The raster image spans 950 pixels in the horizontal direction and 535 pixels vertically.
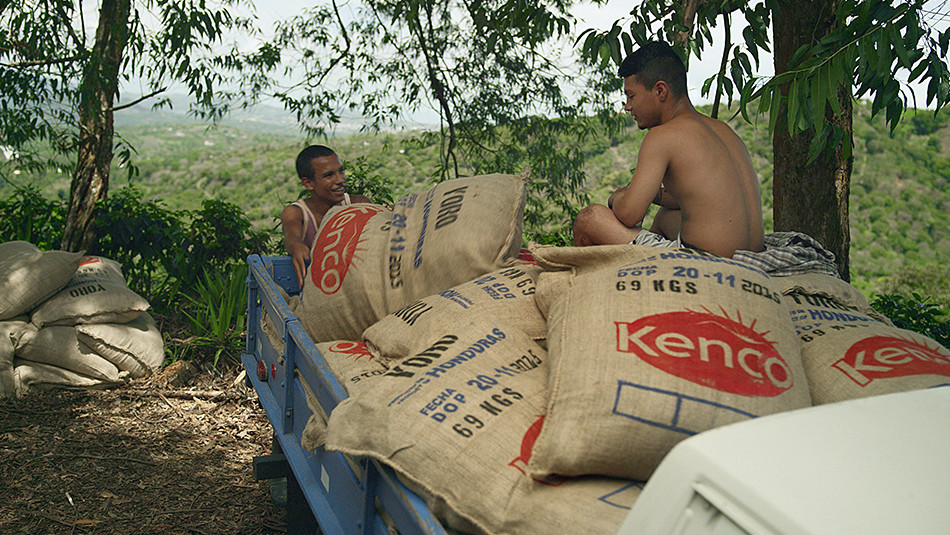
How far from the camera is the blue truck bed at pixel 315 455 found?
162 centimetres

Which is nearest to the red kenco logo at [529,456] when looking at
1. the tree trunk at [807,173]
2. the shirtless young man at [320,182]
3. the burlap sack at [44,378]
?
the shirtless young man at [320,182]

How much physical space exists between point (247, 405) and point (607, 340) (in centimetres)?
346

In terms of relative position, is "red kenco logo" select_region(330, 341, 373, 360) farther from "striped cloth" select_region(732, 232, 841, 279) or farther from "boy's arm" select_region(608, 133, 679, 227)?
"striped cloth" select_region(732, 232, 841, 279)

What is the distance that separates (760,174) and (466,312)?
18289 millimetres

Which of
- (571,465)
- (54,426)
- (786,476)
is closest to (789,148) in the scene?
(571,465)

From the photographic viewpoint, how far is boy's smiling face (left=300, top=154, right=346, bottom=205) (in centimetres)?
407

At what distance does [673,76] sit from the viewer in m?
2.92

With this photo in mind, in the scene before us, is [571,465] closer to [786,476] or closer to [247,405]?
[786,476]

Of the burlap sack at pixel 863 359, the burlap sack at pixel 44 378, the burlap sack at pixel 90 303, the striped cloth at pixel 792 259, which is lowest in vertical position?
the burlap sack at pixel 44 378

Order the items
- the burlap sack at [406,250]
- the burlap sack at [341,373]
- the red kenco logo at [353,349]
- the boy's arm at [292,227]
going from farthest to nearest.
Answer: the boy's arm at [292,227], the burlap sack at [406,250], the red kenco logo at [353,349], the burlap sack at [341,373]

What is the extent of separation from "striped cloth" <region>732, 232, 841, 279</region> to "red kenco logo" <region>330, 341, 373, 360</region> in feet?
4.30

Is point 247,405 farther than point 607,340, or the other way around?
point 247,405

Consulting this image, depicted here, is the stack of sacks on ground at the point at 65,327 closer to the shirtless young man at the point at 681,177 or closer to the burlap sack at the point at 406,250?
the burlap sack at the point at 406,250

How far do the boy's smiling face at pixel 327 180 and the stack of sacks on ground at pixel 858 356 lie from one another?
262 centimetres
